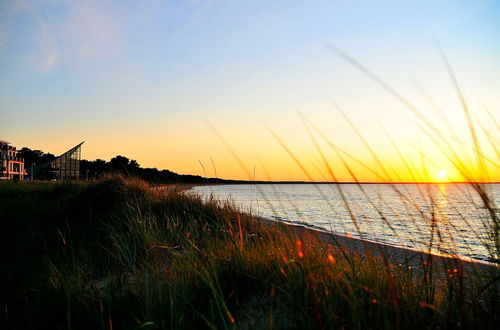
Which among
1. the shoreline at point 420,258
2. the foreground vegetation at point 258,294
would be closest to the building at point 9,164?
the foreground vegetation at point 258,294

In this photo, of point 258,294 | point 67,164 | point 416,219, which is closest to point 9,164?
point 67,164

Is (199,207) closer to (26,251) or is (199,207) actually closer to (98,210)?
(98,210)

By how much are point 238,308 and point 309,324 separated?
53cm

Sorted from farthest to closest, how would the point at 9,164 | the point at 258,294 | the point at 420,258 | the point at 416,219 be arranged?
the point at 9,164
the point at 416,219
the point at 420,258
the point at 258,294

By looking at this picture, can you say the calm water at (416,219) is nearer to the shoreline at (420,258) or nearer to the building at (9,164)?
the shoreline at (420,258)

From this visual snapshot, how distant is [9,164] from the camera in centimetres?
4397

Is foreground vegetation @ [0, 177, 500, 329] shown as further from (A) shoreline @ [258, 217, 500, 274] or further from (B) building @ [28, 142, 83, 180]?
(B) building @ [28, 142, 83, 180]

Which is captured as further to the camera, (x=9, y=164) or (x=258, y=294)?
(x=9, y=164)

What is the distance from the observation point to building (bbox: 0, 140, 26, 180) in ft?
138

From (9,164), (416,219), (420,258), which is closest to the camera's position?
(420,258)

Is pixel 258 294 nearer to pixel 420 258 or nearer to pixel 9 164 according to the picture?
pixel 420 258

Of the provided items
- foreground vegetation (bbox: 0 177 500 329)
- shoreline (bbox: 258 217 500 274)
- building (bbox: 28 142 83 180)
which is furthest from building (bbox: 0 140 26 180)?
shoreline (bbox: 258 217 500 274)

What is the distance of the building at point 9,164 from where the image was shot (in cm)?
4217

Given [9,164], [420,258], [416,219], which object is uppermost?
[9,164]
